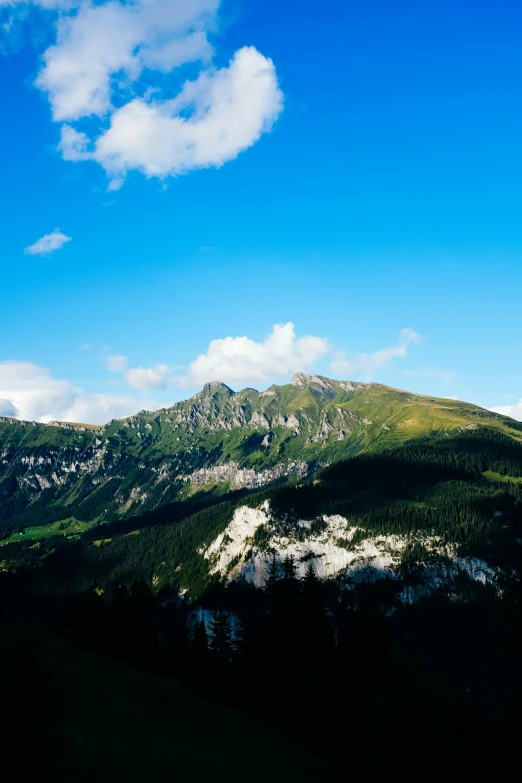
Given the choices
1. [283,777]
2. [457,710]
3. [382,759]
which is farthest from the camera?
[457,710]

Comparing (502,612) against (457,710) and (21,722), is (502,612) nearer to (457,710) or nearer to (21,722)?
(457,710)

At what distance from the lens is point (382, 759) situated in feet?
107

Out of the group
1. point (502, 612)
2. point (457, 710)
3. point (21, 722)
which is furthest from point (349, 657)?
point (21, 722)

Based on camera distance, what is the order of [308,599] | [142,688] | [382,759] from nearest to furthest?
[382,759], [142,688], [308,599]

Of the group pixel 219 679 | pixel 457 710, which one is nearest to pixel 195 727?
pixel 457 710

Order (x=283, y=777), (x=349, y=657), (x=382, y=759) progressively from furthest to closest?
(x=349, y=657), (x=382, y=759), (x=283, y=777)

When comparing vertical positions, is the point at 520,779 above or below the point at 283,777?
above

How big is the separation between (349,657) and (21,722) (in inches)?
1296

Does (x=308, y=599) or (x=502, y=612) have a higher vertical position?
(x=502, y=612)

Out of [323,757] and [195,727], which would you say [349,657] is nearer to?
[323,757]

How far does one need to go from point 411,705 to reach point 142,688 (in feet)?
75.5

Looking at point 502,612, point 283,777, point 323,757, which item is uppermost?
point 502,612

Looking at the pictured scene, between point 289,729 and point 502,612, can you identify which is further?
point 289,729

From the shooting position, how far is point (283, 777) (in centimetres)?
3016
